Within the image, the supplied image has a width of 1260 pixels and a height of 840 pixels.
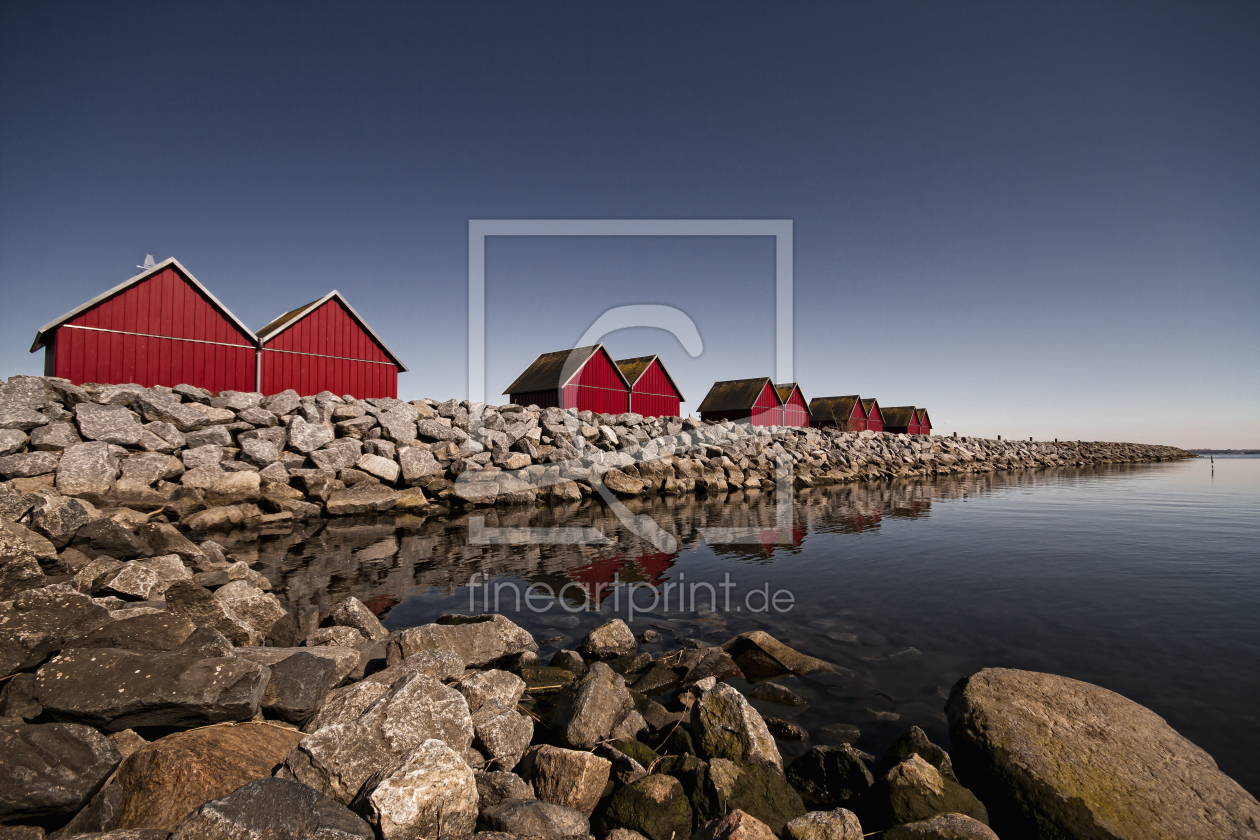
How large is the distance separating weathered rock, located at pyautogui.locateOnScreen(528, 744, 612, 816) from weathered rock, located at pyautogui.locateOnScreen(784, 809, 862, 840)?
128 centimetres

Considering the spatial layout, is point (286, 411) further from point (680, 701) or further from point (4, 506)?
point (680, 701)

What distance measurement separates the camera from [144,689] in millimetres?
3633

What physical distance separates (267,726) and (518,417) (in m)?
20.1

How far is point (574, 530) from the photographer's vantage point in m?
15.4

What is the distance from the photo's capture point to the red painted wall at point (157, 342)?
1834cm

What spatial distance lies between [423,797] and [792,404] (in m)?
51.0

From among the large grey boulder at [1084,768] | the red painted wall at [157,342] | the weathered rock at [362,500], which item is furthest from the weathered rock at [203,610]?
the red painted wall at [157,342]

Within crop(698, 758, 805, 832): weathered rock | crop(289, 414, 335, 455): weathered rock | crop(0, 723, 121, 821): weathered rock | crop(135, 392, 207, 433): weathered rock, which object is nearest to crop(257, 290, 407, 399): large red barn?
crop(135, 392, 207, 433): weathered rock

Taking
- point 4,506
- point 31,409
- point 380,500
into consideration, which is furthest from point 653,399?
point 4,506

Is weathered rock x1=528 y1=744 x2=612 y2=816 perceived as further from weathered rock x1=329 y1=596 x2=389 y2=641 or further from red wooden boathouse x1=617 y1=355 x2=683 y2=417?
red wooden boathouse x1=617 y1=355 x2=683 y2=417

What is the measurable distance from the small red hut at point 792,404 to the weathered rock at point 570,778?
48.2 m

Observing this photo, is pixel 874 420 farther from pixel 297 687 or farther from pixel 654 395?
pixel 297 687

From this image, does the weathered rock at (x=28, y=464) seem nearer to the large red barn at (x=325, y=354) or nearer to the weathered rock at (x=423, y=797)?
the large red barn at (x=325, y=354)

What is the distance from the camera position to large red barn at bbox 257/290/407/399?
22.6m
